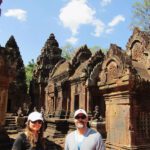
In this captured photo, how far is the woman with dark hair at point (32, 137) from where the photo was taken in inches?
93.8

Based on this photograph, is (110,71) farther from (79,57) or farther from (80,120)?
(79,57)

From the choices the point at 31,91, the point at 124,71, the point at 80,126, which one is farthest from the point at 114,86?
the point at 31,91

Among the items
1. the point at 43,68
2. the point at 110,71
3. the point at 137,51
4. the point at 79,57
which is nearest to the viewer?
the point at 110,71

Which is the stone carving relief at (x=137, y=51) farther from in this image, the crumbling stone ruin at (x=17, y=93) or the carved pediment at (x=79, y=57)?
the crumbling stone ruin at (x=17, y=93)

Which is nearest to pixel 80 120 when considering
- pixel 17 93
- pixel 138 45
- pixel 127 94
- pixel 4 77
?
pixel 127 94

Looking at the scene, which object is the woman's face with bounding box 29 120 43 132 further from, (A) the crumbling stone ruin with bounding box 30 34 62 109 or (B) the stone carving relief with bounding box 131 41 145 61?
(A) the crumbling stone ruin with bounding box 30 34 62 109

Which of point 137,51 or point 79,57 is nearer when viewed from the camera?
point 137,51

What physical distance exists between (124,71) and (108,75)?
1.00 m

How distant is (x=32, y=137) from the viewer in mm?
2463

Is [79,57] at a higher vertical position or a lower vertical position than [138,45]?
higher

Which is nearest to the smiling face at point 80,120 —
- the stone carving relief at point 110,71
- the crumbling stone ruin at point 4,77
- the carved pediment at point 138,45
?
the stone carving relief at point 110,71

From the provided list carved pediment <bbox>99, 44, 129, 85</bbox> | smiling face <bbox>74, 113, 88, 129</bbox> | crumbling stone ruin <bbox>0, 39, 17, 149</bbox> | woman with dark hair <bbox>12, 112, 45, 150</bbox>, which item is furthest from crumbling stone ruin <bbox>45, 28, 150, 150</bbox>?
woman with dark hair <bbox>12, 112, 45, 150</bbox>

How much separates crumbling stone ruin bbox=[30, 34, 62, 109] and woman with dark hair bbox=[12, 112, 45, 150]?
75.2 feet

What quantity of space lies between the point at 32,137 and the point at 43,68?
24410 millimetres
